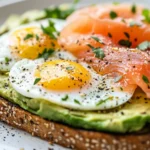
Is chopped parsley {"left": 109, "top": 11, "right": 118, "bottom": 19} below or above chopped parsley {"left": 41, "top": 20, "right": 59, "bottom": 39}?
above

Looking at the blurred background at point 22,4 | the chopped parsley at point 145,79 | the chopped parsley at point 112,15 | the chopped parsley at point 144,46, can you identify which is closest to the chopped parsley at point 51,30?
the chopped parsley at point 112,15

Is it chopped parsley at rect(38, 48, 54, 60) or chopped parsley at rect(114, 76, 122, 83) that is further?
chopped parsley at rect(38, 48, 54, 60)

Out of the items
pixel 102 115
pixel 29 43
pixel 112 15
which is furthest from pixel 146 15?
pixel 102 115

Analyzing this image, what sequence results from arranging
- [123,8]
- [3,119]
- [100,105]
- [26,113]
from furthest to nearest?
[123,8], [3,119], [26,113], [100,105]

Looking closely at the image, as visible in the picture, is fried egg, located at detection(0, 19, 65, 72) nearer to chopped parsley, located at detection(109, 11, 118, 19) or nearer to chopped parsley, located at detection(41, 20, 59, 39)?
chopped parsley, located at detection(41, 20, 59, 39)

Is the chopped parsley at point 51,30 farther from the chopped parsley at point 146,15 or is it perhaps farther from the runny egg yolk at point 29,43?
the chopped parsley at point 146,15

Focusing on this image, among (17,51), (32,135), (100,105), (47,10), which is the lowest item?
(32,135)

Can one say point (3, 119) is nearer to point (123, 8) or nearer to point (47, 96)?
point (47, 96)

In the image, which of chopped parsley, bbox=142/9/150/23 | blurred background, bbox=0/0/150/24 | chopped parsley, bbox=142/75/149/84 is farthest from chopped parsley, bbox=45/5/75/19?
chopped parsley, bbox=142/75/149/84

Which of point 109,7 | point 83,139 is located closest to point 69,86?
point 83,139
